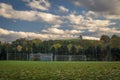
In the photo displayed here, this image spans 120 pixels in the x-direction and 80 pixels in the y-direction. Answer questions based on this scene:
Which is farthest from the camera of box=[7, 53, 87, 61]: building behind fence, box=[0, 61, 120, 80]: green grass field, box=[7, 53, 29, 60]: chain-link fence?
box=[7, 53, 87, 61]: building behind fence

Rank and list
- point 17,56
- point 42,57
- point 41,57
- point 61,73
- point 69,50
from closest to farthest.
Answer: point 61,73 → point 17,56 → point 41,57 → point 42,57 → point 69,50

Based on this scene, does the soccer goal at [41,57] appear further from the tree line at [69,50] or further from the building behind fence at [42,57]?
the tree line at [69,50]

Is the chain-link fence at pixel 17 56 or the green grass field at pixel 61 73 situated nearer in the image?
the green grass field at pixel 61 73

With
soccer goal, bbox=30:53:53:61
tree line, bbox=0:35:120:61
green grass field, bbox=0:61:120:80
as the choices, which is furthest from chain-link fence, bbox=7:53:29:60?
green grass field, bbox=0:61:120:80

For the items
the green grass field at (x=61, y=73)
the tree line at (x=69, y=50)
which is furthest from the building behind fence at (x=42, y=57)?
the green grass field at (x=61, y=73)

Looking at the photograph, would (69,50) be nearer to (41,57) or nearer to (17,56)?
(41,57)

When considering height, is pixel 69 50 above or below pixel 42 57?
above

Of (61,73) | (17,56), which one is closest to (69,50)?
(17,56)

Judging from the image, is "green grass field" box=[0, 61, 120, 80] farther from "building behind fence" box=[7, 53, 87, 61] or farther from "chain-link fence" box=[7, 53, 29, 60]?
"chain-link fence" box=[7, 53, 29, 60]

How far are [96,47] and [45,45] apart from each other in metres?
12.5

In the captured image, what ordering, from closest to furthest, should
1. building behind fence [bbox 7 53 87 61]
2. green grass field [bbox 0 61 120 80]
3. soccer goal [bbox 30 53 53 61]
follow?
green grass field [bbox 0 61 120 80] → building behind fence [bbox 7 53 87 61] → soccer goal [bbox 30 53 53 61]

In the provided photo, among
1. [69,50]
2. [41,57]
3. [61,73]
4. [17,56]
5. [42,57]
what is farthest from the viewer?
[69,50]

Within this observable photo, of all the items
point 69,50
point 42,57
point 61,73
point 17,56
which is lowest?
point 61,73

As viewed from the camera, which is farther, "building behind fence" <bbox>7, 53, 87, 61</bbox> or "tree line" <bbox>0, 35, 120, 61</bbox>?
"building behind fence" <bbox>7, 53, 87, 61</bbox>
